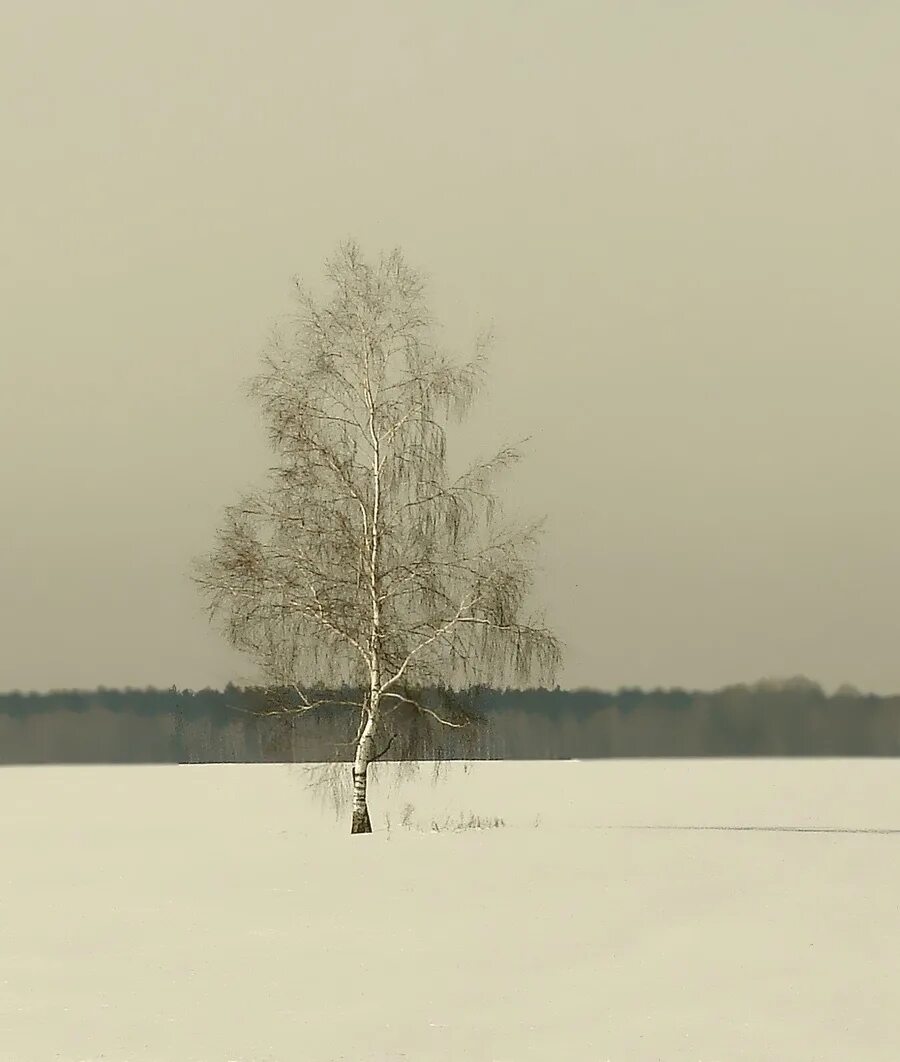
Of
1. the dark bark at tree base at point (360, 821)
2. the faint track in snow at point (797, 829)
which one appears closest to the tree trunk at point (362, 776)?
the dark bark at tree base at point (360, 821)

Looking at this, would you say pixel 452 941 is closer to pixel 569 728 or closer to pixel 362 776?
pixel 362 776

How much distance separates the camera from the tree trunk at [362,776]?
104 feet

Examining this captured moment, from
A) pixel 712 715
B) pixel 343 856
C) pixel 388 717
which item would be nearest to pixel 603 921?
pixel 343 856

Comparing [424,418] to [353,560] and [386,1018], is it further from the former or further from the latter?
[386,1018]

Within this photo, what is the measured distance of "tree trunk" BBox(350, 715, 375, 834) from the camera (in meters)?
31.8

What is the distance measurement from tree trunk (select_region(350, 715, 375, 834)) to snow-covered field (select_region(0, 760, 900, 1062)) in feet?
1.50

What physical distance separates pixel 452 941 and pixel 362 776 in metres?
14.3

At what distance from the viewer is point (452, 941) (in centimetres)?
1819

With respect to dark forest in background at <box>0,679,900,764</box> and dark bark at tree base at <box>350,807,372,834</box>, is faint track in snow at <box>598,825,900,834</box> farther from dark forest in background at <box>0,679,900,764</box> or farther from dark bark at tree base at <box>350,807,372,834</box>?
dark forest in background at <box>0,679,900,764</box>

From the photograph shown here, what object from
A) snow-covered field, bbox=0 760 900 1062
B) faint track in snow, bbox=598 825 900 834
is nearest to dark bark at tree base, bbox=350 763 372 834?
snow-covered field, bbox=0 760 900 1062

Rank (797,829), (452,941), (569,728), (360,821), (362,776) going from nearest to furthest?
(452,941) < (362,776) < (360,821) < (797,829) < (569,728)

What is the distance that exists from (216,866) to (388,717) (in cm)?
529

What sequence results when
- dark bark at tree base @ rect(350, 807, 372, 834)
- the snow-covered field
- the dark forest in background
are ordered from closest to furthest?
1. the snow-covered field
2. dark bark at tree base @ rect(350, 807, 372, 834)
3. the dark forest in background

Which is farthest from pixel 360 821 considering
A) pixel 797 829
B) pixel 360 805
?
pixel 797 829
